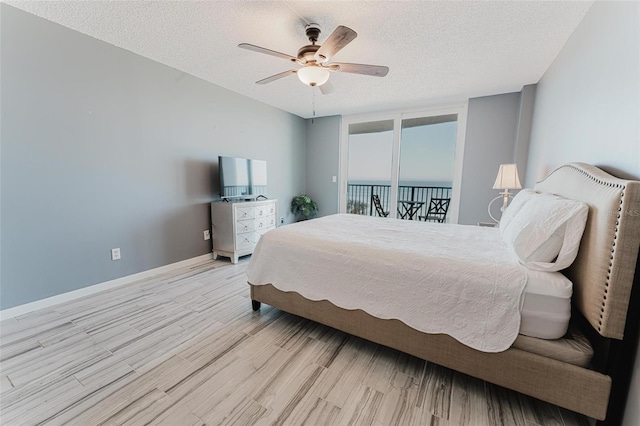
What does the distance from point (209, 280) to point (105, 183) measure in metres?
1.46

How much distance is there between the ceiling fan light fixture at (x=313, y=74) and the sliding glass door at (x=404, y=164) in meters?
2.94

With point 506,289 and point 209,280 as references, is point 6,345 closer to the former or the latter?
point 209,280

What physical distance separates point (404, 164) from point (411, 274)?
3.70m

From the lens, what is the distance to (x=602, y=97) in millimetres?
1596

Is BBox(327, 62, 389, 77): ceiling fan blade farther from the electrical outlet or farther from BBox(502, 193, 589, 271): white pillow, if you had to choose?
the electrical outlet

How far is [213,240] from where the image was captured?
366 cm

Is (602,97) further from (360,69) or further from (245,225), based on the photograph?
(245,225)

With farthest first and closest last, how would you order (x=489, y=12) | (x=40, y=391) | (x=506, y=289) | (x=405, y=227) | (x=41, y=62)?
(x=405, y=227) < (x=41, y=62) < (x=489, y=12) < (x=40, y=391) < (x=506, y=289)

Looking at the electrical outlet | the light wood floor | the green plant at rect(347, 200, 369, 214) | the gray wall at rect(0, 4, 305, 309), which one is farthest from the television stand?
the green plant at rect(347, 200, 369, 214)

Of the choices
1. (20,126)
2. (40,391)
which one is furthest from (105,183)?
(40,391)

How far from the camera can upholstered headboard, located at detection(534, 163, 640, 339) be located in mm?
958

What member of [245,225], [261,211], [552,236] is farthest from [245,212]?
[552,236]

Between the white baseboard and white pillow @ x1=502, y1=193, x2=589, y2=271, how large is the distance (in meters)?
3.50

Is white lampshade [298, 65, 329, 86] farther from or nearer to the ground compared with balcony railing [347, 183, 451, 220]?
farther from the ground
